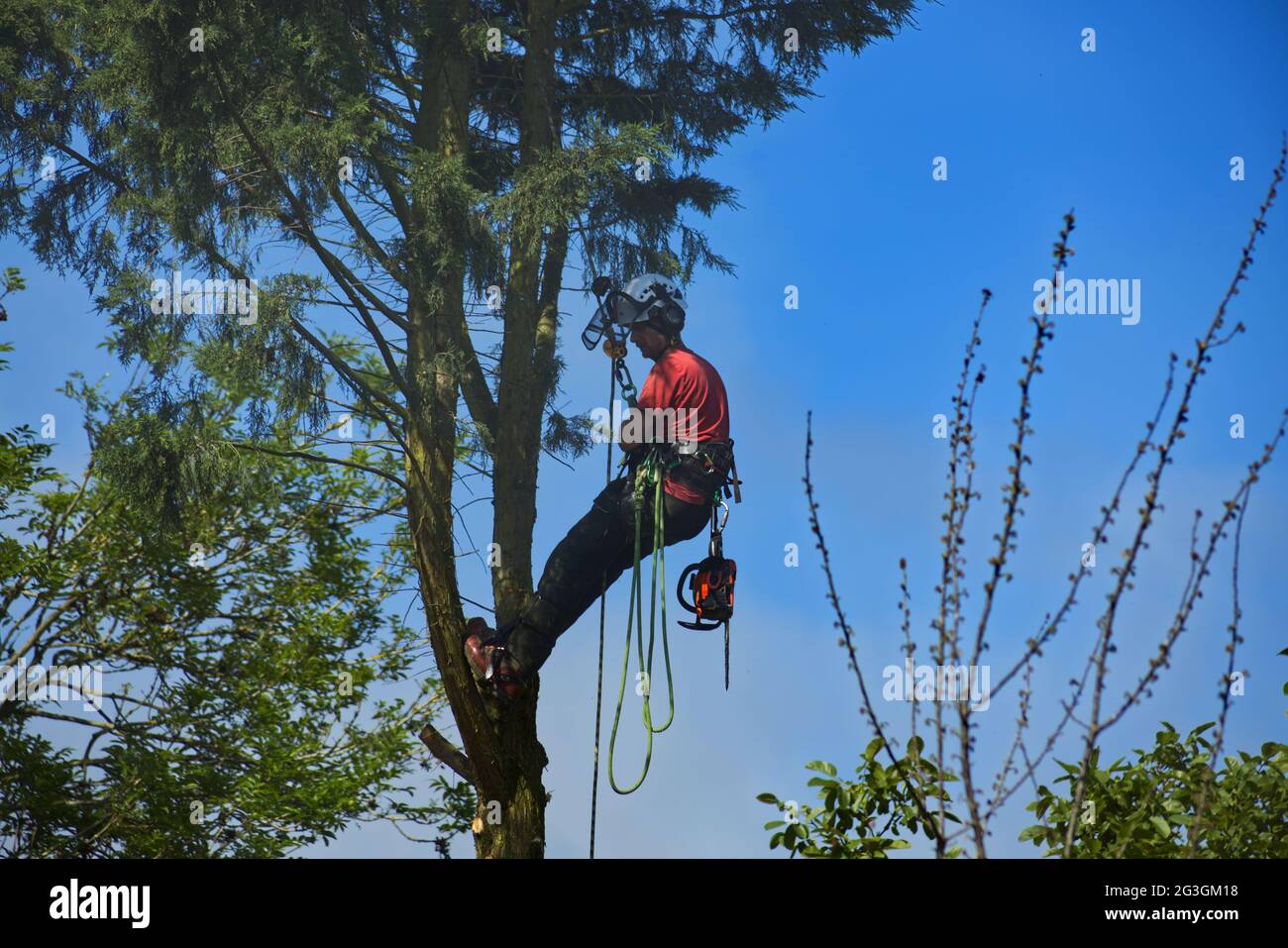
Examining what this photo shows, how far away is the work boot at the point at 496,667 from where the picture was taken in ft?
23.0

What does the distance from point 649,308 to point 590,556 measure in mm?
1353

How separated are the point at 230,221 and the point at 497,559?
2479 millimetres

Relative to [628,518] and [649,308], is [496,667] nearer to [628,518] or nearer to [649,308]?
[628,518]

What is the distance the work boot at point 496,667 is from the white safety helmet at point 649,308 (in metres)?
1.81

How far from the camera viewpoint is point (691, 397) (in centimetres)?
719

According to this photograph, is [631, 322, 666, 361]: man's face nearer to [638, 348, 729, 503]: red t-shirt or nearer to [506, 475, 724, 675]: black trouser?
[638, 348, 729, 503]: red t-shirt

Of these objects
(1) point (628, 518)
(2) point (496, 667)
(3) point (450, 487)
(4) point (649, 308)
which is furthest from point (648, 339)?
(2) point (496, 667)

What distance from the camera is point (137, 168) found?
27.2 ft

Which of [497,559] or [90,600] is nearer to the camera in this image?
[497,559]

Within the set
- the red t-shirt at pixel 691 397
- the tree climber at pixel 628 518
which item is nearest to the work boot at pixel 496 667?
the tree climber at pixel 628 518

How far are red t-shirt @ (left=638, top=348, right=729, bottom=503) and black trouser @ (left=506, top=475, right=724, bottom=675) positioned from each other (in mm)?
175
